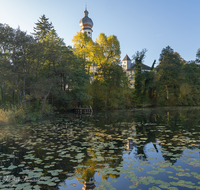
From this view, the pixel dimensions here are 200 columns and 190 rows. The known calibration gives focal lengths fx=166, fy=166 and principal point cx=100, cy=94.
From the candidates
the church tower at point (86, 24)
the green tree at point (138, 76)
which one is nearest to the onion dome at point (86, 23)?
the church tower at point (86, 24)

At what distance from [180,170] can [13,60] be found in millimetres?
16074

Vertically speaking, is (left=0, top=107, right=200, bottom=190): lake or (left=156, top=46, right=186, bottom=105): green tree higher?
(left=156, top=46, right=186, bottom=105): green tree

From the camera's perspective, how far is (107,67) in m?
34.1

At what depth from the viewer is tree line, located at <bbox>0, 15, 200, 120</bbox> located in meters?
16.1

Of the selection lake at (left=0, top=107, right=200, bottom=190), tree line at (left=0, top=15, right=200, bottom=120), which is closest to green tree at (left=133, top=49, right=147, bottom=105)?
tree line at (left=0, top=15, right=200, bottom=120)

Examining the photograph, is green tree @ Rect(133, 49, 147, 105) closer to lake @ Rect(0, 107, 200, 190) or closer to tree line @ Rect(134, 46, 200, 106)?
tree line @ Rect(134, 46, 200, 106)

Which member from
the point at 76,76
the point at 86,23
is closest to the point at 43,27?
the point at 76,76

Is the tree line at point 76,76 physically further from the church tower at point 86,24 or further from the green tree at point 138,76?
the church tower at point 86,24

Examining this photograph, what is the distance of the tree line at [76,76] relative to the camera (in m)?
16.1

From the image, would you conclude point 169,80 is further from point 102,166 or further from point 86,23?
point 102,166

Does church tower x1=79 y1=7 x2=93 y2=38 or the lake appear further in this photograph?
church tower x1=79 y1=7 x2=93 y2=38

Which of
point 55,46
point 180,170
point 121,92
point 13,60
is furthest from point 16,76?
point 121,92

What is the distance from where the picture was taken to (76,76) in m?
25.5

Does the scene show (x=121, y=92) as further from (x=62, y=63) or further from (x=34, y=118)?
(x=34, y=118)
